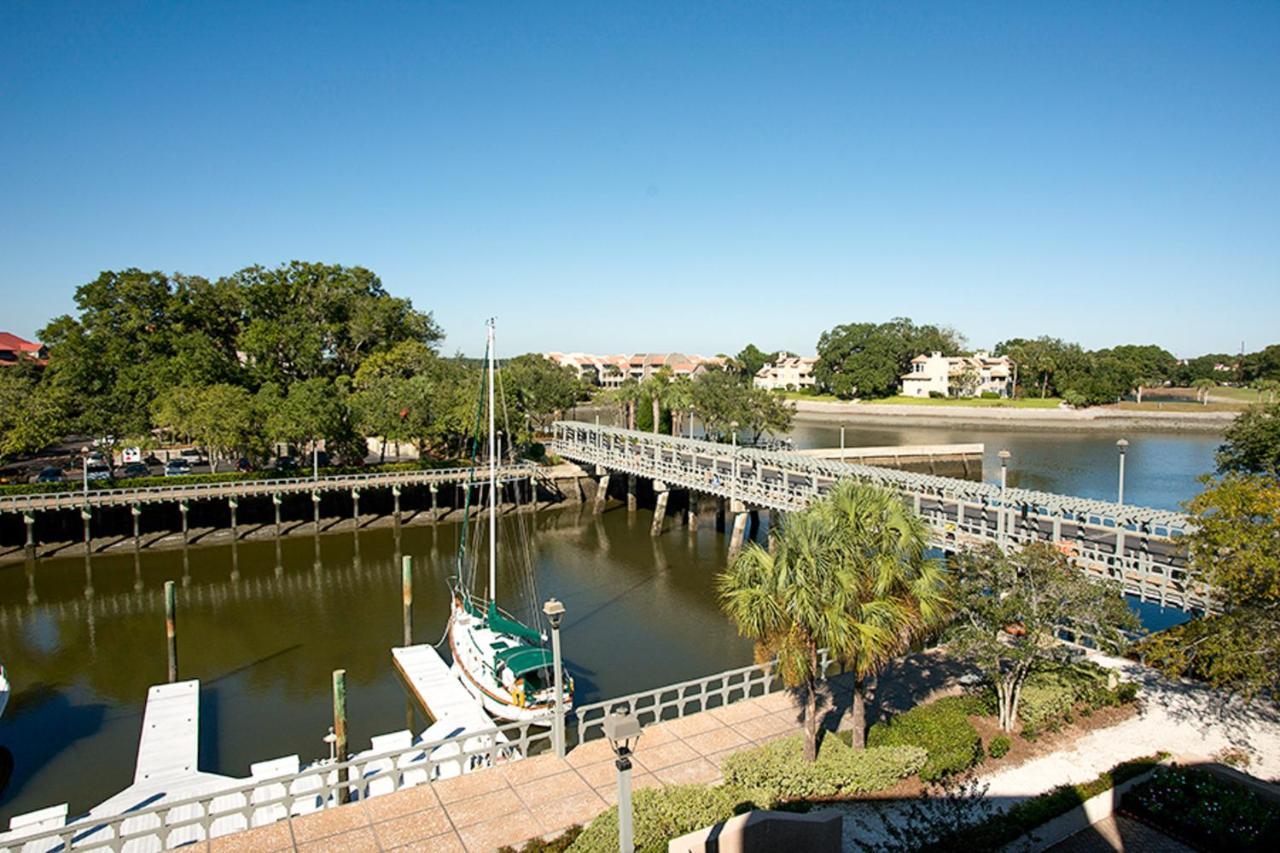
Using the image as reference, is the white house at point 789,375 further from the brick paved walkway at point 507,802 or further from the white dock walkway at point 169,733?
the brick paved walkway at point 507,802

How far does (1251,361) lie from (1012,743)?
529 ft

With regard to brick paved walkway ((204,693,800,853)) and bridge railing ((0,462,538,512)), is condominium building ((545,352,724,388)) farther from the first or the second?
brick paved walkway ((204,693,800,853))

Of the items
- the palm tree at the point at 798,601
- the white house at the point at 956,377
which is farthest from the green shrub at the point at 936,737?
the white house at the point at 956,377

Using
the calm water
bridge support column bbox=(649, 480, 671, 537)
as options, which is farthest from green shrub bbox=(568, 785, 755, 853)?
bridge support column bbox=(649, 480, 671, 537)

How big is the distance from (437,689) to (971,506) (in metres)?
24.7

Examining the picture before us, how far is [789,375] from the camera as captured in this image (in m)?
154

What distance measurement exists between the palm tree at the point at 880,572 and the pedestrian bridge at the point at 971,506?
8.82ft

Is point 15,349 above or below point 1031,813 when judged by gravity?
above

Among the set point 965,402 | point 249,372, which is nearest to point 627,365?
point 965,402

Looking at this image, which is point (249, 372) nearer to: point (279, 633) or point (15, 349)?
point (279, 633)

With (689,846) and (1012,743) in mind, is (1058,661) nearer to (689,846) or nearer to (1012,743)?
(1012,743)

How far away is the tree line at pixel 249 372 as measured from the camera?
48.0m

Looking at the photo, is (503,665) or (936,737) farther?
(503,665)

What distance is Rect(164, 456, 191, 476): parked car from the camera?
171ft
